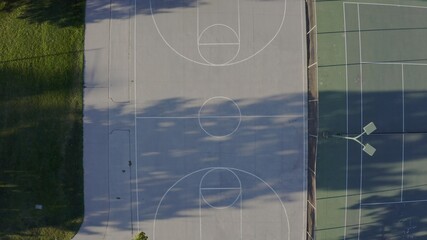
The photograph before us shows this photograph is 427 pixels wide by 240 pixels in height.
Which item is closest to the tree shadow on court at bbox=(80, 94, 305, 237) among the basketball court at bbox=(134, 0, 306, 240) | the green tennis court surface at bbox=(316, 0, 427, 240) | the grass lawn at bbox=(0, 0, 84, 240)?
the basketball court at bbox=(134, 0, 306, 240)

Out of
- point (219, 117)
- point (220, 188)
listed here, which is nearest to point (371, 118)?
point (219, 117)

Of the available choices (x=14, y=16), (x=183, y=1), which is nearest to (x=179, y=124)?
(x=183, y=1)

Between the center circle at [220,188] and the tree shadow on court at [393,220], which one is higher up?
the center circle at [220,188]

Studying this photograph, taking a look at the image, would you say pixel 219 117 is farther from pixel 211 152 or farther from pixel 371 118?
pixel 371 118

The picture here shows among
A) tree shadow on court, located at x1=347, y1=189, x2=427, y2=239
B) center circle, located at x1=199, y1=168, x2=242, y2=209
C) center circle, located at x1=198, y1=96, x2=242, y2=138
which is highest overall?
center circle, located at x1=198, y1=96, x2=242, y2=138

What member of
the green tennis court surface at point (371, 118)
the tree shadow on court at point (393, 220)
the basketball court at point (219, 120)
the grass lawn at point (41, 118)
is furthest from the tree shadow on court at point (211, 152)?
the tree shadow on court at point (393, 220)

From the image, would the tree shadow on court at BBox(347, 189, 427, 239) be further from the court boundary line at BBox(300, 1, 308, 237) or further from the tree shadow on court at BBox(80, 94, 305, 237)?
the tree shadow on court at BBox(80, 94, 305, 237)

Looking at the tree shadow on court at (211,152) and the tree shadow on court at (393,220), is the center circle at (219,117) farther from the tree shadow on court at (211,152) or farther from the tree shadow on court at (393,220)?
the tree shadow on court at (393,220)
